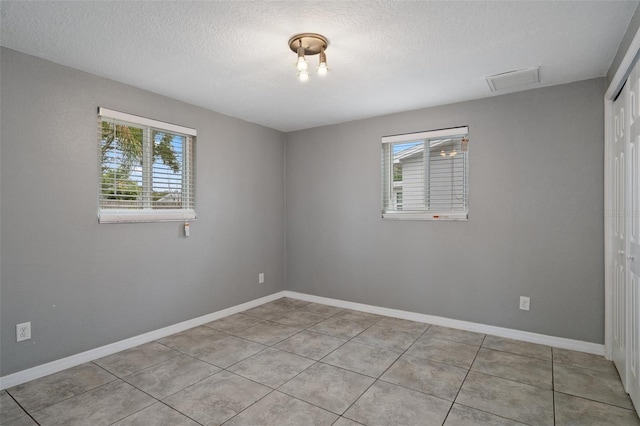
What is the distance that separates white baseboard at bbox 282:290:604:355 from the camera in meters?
2.90

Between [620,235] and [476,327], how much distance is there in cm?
151

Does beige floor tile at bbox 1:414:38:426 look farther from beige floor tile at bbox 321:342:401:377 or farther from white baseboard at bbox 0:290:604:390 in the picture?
beige floor tile at bbox 321:342:401:377

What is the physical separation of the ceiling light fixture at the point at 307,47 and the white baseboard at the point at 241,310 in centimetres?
275

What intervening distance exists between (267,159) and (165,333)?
2437mm

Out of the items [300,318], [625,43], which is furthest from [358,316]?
[625,43]

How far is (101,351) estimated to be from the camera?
280 centimetres

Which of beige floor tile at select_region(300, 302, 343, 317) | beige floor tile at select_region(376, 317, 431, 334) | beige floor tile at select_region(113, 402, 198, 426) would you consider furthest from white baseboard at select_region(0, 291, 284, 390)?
beige floor tile at select_region(376, 317, 431, 334)

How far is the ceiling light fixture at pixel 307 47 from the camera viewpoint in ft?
7.23

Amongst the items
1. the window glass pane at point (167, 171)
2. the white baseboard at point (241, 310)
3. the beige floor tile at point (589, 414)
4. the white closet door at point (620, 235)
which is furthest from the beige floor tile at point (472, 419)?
the window glass pane at point (167, 171)

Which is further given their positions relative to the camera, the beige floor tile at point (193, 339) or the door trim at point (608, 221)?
the beige floor tile at point (193, 339)

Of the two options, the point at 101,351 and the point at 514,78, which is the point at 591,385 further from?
the point at 101,351

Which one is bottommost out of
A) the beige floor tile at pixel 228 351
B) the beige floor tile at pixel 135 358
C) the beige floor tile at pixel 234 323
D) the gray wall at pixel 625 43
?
the beige floor tile at pixel 228 351

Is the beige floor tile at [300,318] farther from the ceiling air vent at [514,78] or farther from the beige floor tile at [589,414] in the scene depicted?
the ceiling air vent at [514,78]

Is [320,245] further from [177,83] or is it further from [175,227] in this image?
[177,83]
